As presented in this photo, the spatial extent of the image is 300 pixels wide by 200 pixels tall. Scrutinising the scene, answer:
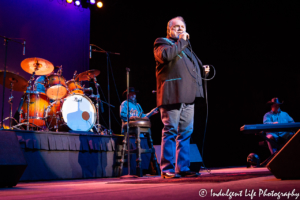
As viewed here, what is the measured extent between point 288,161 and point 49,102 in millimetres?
4814

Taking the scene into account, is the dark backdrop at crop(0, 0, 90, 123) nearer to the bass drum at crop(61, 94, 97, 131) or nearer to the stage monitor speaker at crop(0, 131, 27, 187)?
the bass drum at crop(61, 94, 97, 131)

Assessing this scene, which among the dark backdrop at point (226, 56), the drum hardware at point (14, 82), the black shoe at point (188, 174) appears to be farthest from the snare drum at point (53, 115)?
the black shoe at point (188, 174)

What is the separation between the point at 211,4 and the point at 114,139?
3727 millimetres

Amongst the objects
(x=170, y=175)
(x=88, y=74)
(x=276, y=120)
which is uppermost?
(x=88, y=74)

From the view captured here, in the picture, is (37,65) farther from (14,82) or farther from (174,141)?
(174,141)

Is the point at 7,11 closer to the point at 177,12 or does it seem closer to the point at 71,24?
the point at 71,24

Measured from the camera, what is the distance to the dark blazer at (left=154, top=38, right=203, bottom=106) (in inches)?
105

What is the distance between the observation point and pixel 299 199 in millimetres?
1074

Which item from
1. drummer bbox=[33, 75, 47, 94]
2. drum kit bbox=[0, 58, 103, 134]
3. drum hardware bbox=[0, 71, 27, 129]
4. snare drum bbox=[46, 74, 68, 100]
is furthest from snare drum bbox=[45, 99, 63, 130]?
drum hardware bbox=[0, 71, 27, 129]

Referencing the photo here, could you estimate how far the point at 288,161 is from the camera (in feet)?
6.10

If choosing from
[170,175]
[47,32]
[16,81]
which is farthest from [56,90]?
[170,175]

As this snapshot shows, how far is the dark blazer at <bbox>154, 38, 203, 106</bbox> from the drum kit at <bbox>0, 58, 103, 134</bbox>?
2980 millimetres

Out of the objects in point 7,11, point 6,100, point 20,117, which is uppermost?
point 7,11

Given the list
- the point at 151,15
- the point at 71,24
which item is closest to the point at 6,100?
the point at 71,24
